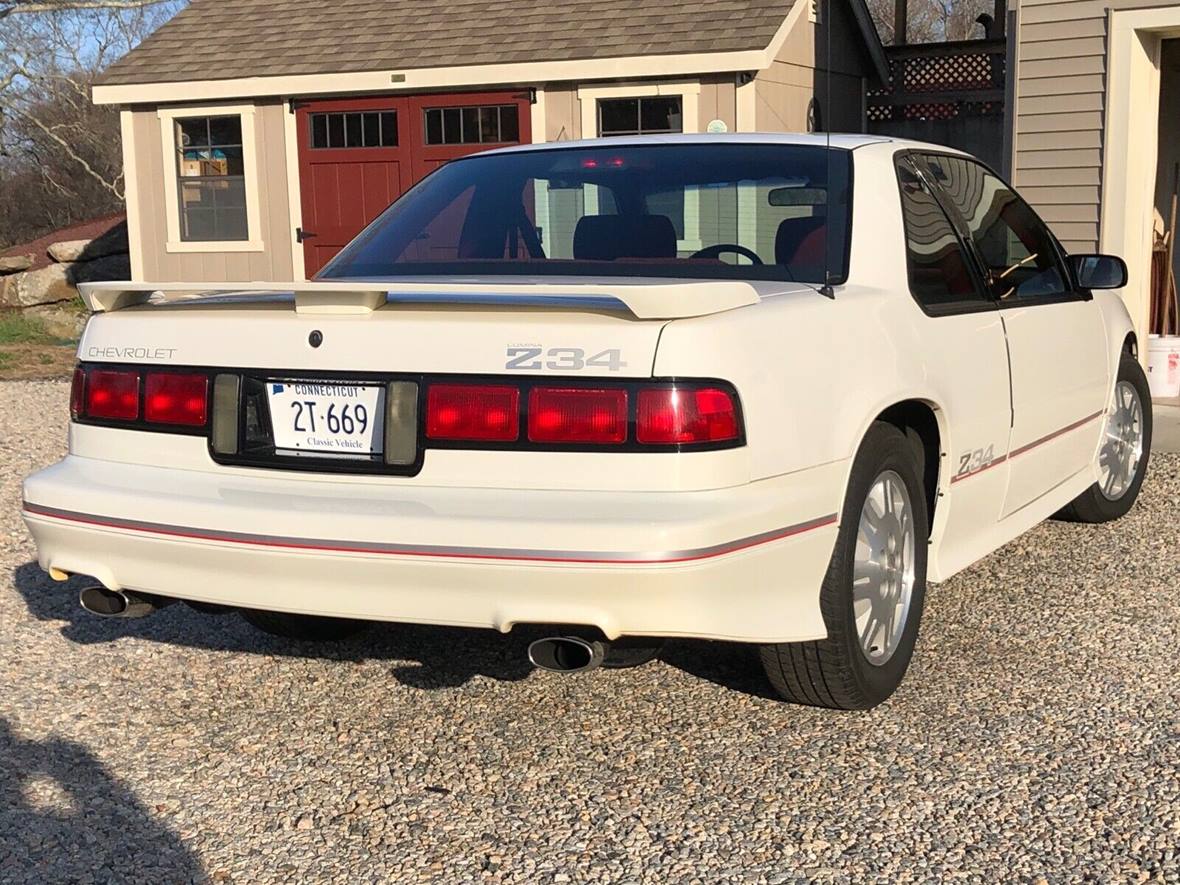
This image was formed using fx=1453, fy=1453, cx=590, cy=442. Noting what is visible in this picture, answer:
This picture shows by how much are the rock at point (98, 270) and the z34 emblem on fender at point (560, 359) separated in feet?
55.8

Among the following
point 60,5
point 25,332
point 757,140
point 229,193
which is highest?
point 60,5

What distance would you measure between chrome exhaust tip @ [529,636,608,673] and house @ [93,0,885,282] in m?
11.0

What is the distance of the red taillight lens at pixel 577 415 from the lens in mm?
3109

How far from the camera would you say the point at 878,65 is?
1739 cm

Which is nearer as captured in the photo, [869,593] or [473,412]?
[473,412]

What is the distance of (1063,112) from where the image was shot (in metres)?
9.56

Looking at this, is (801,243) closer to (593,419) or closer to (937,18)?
(593,419)

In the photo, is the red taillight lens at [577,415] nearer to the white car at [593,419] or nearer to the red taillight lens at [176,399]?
the white car at [593,419]

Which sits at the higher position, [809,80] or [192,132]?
[809,80]

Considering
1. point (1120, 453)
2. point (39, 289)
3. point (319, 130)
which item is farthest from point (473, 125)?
point (1120, 453)

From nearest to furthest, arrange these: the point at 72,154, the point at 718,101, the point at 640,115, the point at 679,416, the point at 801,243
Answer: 1. the point at 679,416
2. the point at 801,243
3. the point at 718,101
4. the point at 640,115
5. the point at 72,154

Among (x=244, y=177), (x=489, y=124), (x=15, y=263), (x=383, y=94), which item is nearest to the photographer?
(x=489, y=124)

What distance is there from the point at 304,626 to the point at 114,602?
88 centimetres

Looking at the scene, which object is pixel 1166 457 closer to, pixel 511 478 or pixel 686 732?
pixel 686 732
